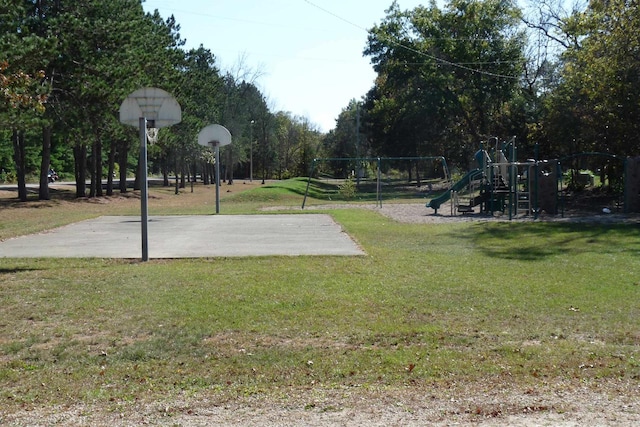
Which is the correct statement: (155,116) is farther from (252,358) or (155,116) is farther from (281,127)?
(281,127)

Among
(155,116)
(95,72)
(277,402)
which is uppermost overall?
(95,72)

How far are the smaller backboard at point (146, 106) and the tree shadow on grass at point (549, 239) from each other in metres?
7.00

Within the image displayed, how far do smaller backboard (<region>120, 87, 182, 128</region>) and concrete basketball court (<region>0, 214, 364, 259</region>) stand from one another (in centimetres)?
256

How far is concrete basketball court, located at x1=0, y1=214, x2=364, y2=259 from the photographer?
46.0 ft

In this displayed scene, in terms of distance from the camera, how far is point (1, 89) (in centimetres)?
1322

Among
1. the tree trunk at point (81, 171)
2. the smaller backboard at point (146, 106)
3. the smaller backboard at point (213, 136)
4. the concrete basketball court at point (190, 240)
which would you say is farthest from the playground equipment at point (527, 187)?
the tree trunk at point (81, 171)

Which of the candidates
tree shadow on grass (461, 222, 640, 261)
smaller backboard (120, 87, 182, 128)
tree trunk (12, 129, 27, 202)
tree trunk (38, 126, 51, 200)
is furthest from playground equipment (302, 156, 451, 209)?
smaller backboard (120, 87, 182, 128)

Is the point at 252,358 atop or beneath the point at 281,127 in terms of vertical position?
beneath

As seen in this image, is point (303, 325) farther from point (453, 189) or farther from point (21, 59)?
→ point (453, 189)

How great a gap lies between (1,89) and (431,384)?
34.9 ft

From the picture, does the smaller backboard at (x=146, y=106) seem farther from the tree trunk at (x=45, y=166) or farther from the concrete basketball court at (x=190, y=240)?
the tree trunk at (x=45, y=166)

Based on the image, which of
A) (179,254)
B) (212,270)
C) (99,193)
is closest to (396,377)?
(212,270)

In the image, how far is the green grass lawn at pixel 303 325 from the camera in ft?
19.9

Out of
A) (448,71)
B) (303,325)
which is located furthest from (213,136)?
(448,71)
